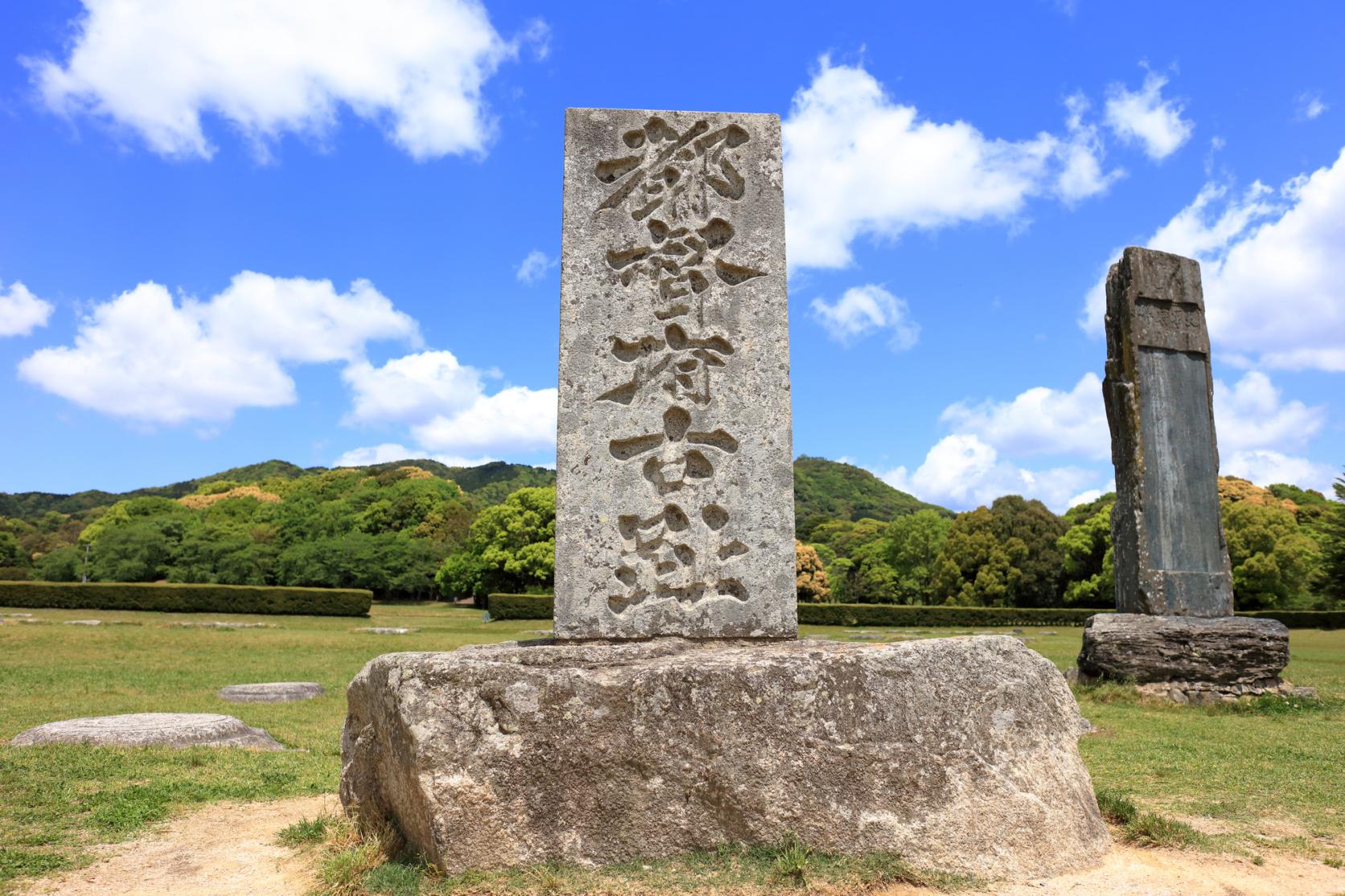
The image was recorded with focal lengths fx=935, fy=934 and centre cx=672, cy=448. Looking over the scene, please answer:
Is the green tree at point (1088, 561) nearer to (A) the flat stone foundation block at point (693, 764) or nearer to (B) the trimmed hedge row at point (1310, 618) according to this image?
(B) the trimmed hedge row at point (1310, 618)

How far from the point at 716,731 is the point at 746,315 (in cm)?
212

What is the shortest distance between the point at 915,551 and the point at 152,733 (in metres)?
41.0

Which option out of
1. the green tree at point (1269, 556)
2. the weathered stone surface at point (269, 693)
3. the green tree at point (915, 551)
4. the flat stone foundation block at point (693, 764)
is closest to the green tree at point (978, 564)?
the green tree at point (915, 551)

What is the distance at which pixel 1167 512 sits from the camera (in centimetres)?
1039

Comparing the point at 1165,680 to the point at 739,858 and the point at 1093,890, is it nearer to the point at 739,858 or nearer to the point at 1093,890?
the point at 1093,890

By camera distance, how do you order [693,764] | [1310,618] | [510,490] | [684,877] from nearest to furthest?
1. [684,877]
2. [693,764]
3. [1310,618]
4. [510,490]

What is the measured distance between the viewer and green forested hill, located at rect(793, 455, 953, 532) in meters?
71.9

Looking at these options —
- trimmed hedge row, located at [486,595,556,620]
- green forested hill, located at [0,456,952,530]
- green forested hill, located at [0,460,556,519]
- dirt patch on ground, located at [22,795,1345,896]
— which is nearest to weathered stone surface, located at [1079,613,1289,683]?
dirt patch on ground, located at [22,795,1345,896]

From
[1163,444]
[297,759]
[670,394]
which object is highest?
[1163,444]

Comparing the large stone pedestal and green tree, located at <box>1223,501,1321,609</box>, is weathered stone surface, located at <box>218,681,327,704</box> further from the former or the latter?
green tree, located at <box>1223,501,1321,609</box>

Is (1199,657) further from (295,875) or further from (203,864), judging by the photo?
(203,864)

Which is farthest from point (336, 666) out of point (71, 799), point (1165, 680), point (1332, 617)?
point (1332, 617)

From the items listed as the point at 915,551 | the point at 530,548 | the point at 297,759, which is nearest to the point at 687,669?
the point at 297,759

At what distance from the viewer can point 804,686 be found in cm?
362
